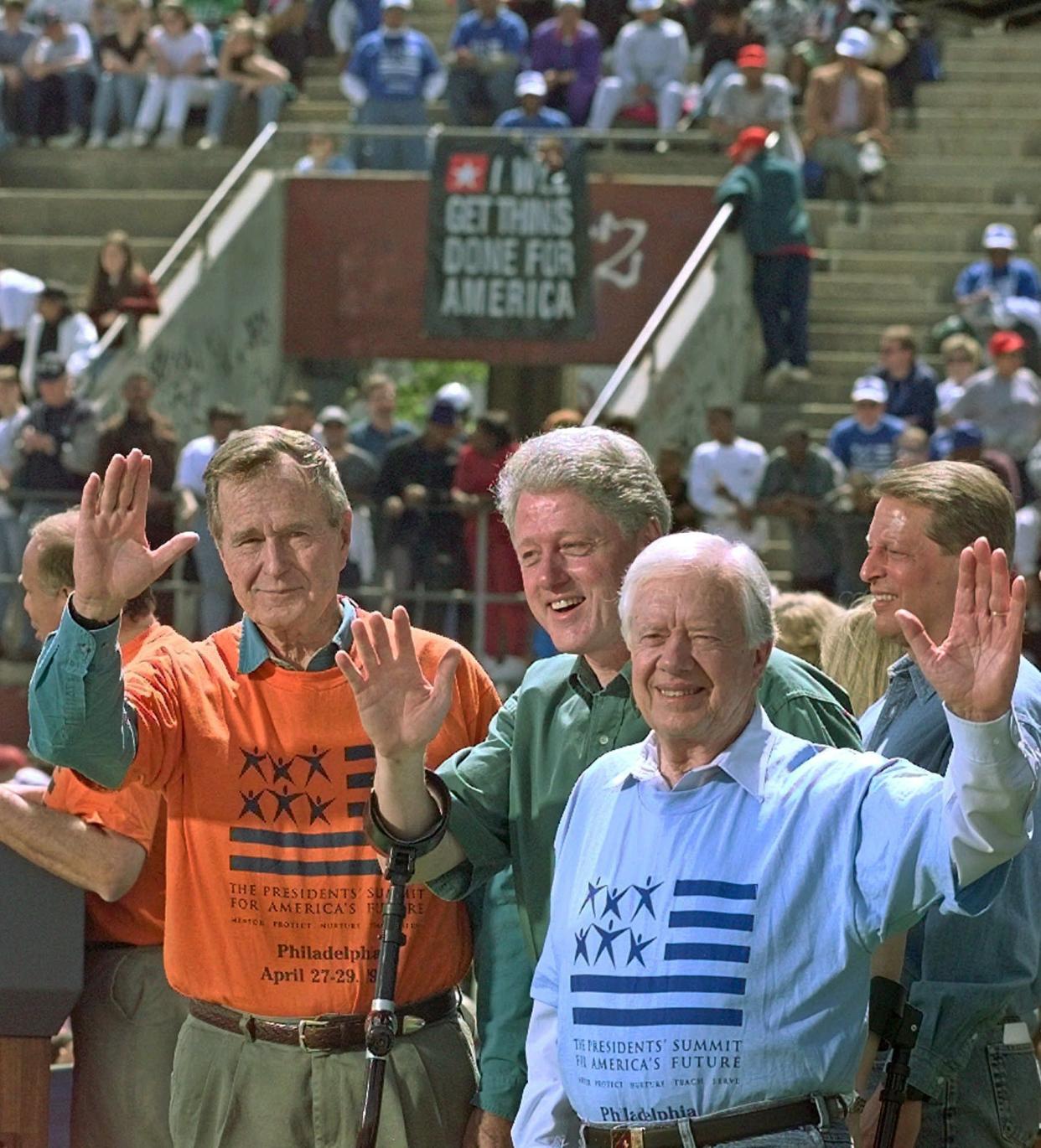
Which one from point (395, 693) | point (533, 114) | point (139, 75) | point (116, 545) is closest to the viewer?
point (395, 693)

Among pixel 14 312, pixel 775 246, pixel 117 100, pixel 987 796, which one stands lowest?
pixel 987 796

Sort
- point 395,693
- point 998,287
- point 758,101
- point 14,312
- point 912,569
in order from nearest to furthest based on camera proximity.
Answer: point 395,693 < point 912,569 < point 998,287 < point 758,101 < point 14,312

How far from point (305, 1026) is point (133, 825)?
0.59 meters

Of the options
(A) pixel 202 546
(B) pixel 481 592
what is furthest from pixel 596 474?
(A) pixel 202 546

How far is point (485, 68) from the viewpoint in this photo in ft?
67.5

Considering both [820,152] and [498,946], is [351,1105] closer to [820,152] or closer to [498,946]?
[498,946]

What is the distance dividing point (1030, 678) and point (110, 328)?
14637mm

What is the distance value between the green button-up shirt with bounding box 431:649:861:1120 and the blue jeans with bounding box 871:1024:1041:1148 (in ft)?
2.24

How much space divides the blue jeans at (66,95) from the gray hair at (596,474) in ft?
59.7

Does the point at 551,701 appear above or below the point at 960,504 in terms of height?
below

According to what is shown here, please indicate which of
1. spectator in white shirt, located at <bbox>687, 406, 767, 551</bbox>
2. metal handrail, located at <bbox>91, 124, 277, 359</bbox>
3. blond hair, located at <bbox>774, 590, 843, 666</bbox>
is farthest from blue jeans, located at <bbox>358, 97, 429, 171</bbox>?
blond hair, located at <bbox>774, 590, 843, 666</bbox>

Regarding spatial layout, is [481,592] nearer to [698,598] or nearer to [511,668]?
[511,668]

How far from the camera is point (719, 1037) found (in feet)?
12.9

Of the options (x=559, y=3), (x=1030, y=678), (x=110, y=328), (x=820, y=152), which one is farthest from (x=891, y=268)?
(x=1030, y=678)
